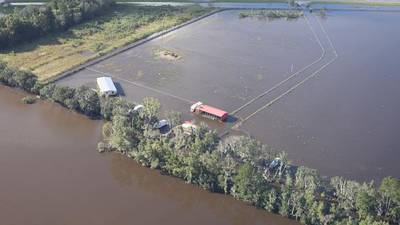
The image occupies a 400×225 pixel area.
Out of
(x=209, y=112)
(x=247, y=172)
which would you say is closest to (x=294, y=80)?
(x=209, y=112)

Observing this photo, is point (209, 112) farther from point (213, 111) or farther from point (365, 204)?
point (365, 204)

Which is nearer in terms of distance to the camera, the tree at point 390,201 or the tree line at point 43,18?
the tree at point 390,201

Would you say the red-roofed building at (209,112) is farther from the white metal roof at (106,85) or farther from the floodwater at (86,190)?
the floodwater at (86,190)

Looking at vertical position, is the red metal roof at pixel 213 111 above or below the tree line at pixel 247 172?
above

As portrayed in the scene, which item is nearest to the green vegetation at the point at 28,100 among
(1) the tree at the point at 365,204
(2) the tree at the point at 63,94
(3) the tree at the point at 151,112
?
(2) the tree at the point at 63,94

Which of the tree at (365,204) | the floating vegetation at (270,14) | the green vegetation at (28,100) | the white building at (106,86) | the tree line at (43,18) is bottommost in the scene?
the tree at (365,204)

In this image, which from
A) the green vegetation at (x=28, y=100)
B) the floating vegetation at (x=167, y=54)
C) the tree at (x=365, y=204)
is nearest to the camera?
the tree at (x=365, y=204)

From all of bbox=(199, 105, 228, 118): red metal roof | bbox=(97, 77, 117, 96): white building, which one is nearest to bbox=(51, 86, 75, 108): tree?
bbox=(97, 77, 117, 96): white building
